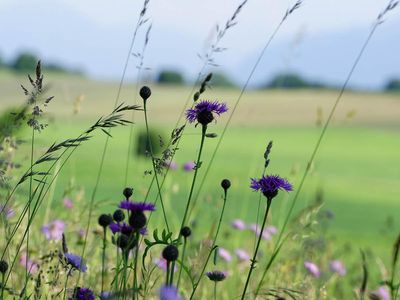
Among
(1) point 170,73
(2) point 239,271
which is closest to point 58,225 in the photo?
(2) point 239,271

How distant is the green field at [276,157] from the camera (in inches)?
241

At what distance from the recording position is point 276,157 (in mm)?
19734

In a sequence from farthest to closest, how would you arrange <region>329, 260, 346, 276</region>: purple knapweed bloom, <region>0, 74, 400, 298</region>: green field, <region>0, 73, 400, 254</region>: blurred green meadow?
<region>0, 73, 400, 254</region>: blurred green meadow
<region>0, 74, 400, 298</region>: green field
<region>329, 260, 346, 276</region>: purple knapweed bloom

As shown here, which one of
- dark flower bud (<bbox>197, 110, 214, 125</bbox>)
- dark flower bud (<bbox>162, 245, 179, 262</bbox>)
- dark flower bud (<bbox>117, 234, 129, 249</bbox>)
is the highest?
dark flower bud (<bbox>197, 110, 214, 125</bbox>)

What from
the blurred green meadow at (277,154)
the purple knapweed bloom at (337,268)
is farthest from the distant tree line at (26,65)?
the purple knapweed bloom at (337,268)

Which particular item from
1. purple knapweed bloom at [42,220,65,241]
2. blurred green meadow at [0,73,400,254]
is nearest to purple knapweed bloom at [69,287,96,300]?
blurred green meadow at [0,73,400,254]

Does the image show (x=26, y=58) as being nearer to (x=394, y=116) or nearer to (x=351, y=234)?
(x=394, y=116)

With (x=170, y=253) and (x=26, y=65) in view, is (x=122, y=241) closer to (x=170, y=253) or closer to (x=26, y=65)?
(x=170, y=253)

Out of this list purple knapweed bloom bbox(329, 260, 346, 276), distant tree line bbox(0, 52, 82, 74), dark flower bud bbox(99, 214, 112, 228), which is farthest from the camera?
distant tree line bbox(0, 52, 82, 74)

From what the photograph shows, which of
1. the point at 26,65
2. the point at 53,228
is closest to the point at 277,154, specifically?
the point at 53,228

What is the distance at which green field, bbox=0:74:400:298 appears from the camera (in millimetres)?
6109

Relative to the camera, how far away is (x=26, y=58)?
62.9 metres

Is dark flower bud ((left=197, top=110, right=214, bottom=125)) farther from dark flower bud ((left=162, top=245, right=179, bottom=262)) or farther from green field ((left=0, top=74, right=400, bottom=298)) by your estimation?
dark flower bud ((left=162, top=245, right=179, bottom=262))

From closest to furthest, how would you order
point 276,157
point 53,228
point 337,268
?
1. point 53,228
2. point 337,268
3. point 276,157
